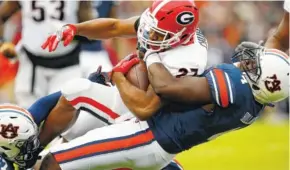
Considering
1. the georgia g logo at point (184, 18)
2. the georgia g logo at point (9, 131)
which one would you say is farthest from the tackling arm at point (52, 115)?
the georgia g logo at point (184, 18)

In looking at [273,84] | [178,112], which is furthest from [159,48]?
[273,84]

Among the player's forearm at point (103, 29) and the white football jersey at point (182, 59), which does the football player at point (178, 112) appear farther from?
the player's forearm at point (103, 29)

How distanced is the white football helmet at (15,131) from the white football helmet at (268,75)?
941mm

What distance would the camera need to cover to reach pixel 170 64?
362cm

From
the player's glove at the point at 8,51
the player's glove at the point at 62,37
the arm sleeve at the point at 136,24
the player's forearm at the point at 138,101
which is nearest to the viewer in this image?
the player's forearm at the point at 138,101

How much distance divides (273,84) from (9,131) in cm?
111

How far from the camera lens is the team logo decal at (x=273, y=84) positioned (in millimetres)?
3488

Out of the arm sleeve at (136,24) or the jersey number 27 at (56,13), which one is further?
the jersey number 27 at (56,13)

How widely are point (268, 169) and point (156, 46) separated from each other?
7.87 feet

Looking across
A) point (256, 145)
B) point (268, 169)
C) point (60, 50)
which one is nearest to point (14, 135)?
point (60, 50)

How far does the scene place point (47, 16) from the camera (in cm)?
543

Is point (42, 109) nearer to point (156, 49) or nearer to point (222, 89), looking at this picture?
point (156, 49)

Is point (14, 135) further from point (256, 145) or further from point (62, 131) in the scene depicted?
point (256, 145)

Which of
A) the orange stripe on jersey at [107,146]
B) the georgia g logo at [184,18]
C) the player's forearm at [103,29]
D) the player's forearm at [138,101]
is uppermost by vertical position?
the georgia g logo at [184,18]
